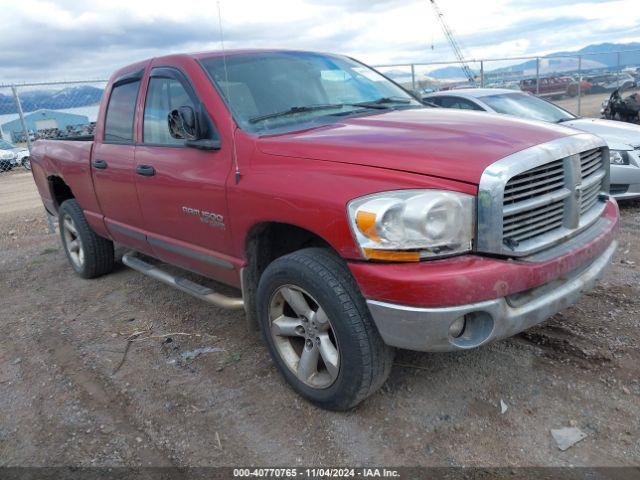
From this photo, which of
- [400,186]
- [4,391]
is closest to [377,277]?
[400,186]

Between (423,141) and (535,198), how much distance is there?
585mm

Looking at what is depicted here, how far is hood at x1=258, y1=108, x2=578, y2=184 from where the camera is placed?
2.41m

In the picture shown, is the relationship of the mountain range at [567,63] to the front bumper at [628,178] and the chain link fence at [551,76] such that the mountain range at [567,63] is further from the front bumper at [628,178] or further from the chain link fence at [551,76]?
the front bumper at [628,178]

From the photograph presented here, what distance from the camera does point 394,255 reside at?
2348 mm

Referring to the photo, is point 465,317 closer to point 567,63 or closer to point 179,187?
point 179,187

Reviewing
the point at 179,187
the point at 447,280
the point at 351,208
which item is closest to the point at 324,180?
the point at 351,208

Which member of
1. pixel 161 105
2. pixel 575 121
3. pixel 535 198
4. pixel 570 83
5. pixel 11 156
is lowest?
pixel 11 156

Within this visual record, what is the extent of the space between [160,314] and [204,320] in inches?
18.2

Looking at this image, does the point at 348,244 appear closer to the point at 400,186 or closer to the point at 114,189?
the point at 400,186

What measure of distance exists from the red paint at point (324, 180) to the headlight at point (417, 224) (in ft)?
0.15

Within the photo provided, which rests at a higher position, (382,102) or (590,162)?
(382,102)

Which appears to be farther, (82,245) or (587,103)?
(587,103)

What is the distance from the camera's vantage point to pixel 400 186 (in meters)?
2.36

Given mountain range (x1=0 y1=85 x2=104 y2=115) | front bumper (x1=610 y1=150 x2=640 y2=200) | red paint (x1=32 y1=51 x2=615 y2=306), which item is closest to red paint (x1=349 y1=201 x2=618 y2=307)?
red paint (x1=32 y1=51 x2=615 y2=306)
